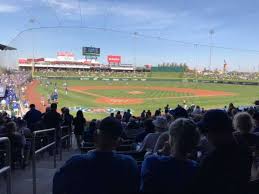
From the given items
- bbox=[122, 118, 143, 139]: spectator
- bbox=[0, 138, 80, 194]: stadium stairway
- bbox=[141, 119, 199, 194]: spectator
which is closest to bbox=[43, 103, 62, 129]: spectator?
bbox=[0, 138, 80, 194]: stadium stairway

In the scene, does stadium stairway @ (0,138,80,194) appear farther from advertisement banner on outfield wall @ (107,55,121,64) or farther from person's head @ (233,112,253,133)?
advertisement banner on outfield wall @ (107,55,121,64)

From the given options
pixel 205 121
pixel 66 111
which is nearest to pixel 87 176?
pixel 205 121

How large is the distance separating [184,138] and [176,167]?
238mm

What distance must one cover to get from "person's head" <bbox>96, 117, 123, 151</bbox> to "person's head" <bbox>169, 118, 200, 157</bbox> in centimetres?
45

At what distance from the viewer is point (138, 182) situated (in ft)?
11.5

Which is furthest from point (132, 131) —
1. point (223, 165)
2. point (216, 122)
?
point (223, 165)

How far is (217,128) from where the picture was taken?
333 centimetres

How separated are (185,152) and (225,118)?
0.41 m

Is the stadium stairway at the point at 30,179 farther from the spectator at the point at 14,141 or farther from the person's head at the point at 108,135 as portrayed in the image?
the person's head at the point at 108,135

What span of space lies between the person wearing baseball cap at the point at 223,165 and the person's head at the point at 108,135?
72cm

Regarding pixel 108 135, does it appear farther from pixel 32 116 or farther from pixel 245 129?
pixel 32 116

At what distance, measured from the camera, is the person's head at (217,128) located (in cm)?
328

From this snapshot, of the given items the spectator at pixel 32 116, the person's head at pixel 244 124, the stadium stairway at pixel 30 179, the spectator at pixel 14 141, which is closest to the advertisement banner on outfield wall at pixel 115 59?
the spectator at pixel 32 116

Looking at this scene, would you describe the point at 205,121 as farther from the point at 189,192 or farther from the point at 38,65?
the point at 38,65
